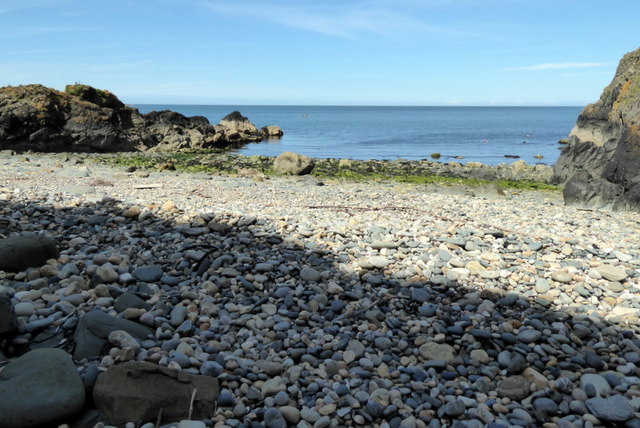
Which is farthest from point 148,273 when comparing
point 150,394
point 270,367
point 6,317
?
point 150,394

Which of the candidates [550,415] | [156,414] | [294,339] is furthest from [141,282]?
[550,415]

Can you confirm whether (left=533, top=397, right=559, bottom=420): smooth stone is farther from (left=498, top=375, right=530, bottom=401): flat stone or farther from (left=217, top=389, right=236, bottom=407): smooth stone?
(left=217, top=389, right=236, bottom=407): smooth stone

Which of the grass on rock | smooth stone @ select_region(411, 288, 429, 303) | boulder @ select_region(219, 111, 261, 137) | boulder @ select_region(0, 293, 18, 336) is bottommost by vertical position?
the grass on rock

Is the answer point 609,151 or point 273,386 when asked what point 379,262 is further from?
point 609,151

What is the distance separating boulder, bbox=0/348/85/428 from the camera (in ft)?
10.0

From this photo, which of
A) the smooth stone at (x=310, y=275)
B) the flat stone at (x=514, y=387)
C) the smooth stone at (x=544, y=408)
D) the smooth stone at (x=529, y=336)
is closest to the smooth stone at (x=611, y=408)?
the smooth stone at (x=544, y=408)

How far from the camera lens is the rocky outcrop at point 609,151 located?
14.6 m

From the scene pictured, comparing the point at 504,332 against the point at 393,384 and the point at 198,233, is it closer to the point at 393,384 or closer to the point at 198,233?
the point at 393,384

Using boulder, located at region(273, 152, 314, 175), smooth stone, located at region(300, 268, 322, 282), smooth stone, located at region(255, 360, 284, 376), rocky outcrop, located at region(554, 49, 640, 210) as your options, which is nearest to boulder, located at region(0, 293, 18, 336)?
smooth stone, located at region(255, 360, 284, 376)

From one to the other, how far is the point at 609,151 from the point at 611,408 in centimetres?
2198

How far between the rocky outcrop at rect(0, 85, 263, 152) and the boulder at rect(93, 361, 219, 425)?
27254 mm

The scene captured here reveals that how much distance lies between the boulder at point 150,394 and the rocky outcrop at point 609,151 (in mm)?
13736

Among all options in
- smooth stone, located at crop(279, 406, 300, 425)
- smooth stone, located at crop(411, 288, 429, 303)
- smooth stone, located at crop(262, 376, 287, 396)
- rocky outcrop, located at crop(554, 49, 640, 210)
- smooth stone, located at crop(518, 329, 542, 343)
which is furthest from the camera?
rocky outcrop, located at crop(554, 49, 640, 210)

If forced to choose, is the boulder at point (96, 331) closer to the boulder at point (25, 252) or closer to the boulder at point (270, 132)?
the boulder at point (25, 252)
